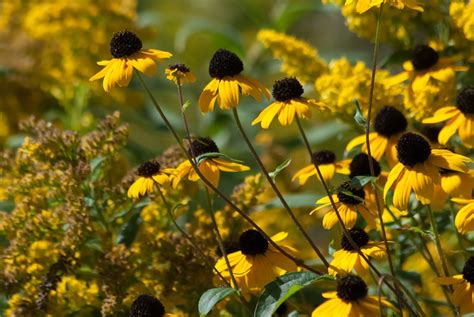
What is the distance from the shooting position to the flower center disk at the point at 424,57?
5.23 ft

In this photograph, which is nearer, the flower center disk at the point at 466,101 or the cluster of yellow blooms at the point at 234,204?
the cluster of yellow blooms at the point at 234,204

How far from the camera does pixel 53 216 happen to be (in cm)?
144

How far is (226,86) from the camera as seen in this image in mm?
1179

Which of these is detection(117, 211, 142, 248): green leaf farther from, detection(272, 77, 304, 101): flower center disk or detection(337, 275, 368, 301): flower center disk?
detection(337, 275, 368, 301): flower center disk

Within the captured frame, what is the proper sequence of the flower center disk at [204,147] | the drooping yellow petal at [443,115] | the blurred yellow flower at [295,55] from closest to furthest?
the flower center disk at [204,147] < the drooping yellow petal at [443,115] < the blurred yellow flower at [295,55]

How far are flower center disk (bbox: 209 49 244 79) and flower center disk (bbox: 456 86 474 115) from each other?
1.29 ft

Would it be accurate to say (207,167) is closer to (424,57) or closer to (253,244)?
(253,244)

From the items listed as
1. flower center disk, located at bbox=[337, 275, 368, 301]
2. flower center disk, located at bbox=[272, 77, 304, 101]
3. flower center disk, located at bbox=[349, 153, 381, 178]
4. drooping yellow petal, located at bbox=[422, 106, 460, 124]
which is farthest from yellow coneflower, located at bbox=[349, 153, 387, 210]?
flower center disk, located at bbox=[337, 275, 368, 301]

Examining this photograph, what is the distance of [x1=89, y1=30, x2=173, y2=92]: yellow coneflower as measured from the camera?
3.77 feet

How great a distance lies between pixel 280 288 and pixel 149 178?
0.32 metres

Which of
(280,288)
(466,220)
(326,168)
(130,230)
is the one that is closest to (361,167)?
(326,168)

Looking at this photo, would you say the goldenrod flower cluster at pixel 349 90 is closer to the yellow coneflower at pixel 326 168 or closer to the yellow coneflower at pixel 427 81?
the yellow coneflower at pixel 427 81

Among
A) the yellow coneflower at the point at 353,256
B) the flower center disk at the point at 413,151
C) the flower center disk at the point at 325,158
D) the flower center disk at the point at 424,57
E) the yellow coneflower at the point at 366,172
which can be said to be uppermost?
the flower center disk at the point at 424,57

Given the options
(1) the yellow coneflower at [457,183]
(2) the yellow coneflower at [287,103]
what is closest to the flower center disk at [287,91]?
(2) the yellow coneflower at [287,103]
